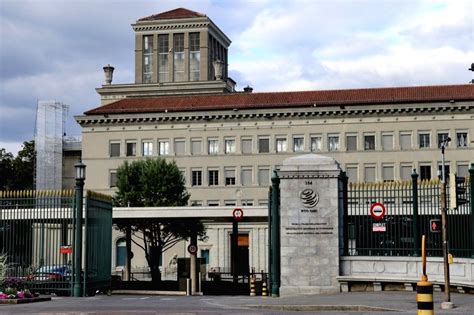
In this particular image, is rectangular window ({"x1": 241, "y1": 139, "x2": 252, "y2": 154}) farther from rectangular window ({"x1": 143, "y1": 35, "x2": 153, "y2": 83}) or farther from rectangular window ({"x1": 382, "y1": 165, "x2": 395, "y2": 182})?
rectangular window ({"x1": 143, "y1": 35, "x2": 153, "y2": 83})

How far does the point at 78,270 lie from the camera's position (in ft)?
82.8

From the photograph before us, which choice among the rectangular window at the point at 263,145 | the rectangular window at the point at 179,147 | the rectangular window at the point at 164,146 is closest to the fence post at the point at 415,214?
the rectangular window at the point at 263,145

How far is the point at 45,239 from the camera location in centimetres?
2634

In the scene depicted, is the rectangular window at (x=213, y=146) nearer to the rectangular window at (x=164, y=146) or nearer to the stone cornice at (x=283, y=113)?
the stone cornice at (x=283, y=113)

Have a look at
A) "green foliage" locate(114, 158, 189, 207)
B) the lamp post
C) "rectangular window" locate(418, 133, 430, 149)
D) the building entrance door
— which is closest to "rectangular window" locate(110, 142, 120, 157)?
"green foliage" locate(114, 158, 189, 207)

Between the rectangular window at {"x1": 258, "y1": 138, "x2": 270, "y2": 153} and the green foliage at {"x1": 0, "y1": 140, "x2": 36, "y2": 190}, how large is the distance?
36203mm

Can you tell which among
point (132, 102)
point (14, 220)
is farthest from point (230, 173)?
point (14, 220)

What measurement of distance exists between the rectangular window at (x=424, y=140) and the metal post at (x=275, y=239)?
174ft

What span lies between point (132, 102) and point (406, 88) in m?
27.5

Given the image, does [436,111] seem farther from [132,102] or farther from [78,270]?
[78,270]

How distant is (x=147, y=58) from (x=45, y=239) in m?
83.6

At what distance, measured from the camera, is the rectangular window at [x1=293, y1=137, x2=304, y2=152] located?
7894 centimetres

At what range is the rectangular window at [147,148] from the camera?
269ft

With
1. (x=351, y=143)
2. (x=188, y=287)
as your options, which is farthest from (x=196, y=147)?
(x=188, y=287)
